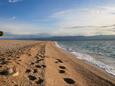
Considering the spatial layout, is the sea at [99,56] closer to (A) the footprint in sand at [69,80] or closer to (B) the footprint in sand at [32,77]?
(A) the footprint in sand at [69,80]

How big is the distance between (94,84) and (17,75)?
14.1 feet

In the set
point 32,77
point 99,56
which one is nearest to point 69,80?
point 32,77

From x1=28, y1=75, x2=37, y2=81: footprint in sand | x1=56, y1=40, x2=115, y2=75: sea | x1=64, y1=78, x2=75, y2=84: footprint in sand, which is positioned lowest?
x1=56, y1=40, x2=115, y2=75: sea

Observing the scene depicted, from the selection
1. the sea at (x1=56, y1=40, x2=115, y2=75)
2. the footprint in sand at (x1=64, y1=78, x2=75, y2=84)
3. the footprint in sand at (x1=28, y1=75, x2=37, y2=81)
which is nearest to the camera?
the footprint in sand at (x1=28, y1=75, x2=37, y2=81)

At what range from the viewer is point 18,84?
29.7 ft

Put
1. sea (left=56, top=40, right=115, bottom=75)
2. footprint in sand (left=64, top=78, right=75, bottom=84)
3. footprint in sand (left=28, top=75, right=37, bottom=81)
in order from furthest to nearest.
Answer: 1. sea (left=56, top=40, right=115, bottom=75)
2. footprint in sand (left=64, top=78, right=75, bottom=84)
3. footprint in sand (left=28, top=75, right=37, bottom=81)

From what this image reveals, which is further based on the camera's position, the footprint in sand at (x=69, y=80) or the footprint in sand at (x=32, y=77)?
the footprint in sand at (x=69, y=80)

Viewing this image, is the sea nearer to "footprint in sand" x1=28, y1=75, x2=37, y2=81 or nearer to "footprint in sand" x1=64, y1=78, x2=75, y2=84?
"footprint in sand" x1=64, y1=78, x2=75, y2=84

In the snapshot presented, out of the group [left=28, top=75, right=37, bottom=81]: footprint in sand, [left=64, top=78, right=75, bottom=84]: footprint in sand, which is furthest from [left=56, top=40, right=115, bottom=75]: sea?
[left=28, top=75, right=37, bottom=81]: footprint in sand

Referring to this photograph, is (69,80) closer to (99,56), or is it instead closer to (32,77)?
(32,77)

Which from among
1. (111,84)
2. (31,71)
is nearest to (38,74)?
(31,71)

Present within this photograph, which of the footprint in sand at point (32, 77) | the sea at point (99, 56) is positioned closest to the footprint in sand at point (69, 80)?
the footprint in sand at point (32, 77)

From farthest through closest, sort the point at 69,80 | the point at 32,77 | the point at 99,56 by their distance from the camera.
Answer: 1. the point at 99,56
2. the point at 69,80
3. the point at 32,77

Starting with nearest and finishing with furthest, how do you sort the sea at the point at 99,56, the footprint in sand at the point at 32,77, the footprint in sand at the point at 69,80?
1. the footprint in sand at the point at 32,77
2. the footprint in sand at the point at 69,80
3. the sea at the point at 99,56
